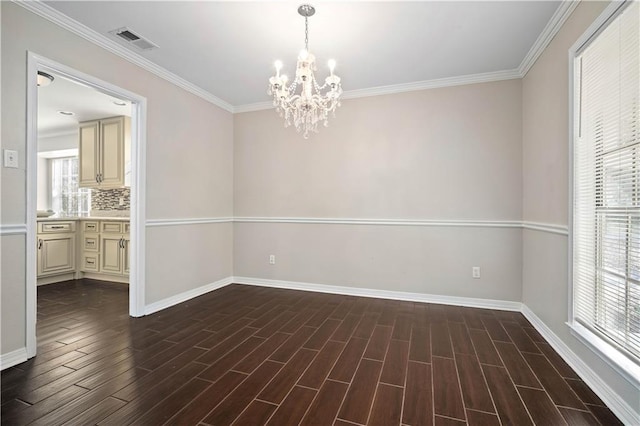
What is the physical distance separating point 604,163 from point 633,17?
79cm

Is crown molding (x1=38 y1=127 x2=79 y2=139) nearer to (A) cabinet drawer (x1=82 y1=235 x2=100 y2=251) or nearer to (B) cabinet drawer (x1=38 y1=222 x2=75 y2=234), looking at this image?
(B) cabinet drawer (x1=38 y1=222 x2=75 y2=234)

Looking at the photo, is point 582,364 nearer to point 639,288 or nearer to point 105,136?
point 639,288

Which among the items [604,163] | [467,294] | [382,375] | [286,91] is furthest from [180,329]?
[604,163]

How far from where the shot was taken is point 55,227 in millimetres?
4301

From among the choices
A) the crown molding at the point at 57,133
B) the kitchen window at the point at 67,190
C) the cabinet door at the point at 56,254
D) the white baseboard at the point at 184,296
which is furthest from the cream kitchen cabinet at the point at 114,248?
the crown molding at the point at 57,133

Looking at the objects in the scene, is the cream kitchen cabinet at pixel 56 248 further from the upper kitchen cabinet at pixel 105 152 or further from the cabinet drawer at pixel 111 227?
the upper kitchen cabinet at pixel 105 152

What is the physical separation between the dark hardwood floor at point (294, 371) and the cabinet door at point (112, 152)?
2202mm

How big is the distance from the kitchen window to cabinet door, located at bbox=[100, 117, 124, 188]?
5.55 feet

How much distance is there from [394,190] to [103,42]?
332 cm

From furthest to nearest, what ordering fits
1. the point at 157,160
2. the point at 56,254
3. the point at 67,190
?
1. the point at 67,190
2. the point at 56,254
3. the point at 157,160

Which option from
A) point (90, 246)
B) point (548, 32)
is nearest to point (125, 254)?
point (90, 246)

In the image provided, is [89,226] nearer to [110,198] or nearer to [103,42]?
[110,198]

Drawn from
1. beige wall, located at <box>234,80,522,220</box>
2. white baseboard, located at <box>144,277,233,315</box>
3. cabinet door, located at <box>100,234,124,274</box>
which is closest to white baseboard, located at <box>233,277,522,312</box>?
white baseboard, located at <box>144,277,233,315</box>

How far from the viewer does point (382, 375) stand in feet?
6.42
